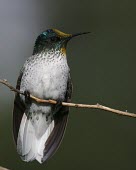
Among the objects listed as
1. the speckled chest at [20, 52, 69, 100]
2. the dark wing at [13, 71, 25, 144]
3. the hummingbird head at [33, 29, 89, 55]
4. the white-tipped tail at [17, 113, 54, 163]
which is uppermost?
the hummingbird head at [33, 29, 89, 55]

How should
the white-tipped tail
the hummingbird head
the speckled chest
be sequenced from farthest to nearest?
the white-tipped tail → the hummingbird head → the speckled chest

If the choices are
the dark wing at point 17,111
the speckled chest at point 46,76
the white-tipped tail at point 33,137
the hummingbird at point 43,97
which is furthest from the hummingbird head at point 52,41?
the white-tipped tail at point 33,137

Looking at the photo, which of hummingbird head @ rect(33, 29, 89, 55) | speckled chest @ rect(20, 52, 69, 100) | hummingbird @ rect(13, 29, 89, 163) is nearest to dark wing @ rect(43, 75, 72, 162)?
hummingbird @ rect(13, 29, 89, 163)

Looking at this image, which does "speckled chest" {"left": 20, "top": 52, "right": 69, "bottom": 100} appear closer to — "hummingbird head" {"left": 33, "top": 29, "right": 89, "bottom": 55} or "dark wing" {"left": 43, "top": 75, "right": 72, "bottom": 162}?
"hummingbird head" {"left": 33, "top": 29, "right": 89, "bottom": 55}

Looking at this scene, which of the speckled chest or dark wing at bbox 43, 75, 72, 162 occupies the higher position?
Answer: the speckled chest

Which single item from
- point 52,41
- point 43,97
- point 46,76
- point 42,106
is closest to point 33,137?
point 42,106

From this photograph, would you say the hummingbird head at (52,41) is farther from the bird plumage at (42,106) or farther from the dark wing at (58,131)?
the dark wing at (58,131)

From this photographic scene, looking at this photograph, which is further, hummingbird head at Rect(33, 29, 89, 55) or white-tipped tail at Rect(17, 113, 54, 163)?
white-tipped tail at Rect(17, 113, 54, 163)
